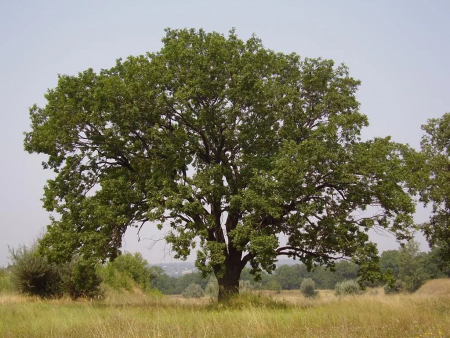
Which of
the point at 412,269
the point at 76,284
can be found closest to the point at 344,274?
the point at 412,269

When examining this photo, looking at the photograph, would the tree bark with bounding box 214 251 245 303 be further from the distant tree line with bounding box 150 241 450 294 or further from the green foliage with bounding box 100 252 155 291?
the green foliage with bounding box 100 252 155 291

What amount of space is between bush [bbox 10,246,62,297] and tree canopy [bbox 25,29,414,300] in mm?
6564

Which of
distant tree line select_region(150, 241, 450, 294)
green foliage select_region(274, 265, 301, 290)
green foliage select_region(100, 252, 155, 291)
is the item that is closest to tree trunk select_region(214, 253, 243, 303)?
distant tree line select_region(150, 241, 450, 294)

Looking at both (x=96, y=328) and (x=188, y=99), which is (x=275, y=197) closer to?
(x=188, y=99)

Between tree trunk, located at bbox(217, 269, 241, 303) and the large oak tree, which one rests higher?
the large oak tree

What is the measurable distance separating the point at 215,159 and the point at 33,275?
522 inches

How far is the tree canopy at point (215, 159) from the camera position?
15.3 metres

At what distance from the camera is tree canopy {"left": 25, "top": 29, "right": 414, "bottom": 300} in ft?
50.1

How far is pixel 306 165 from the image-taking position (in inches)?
579

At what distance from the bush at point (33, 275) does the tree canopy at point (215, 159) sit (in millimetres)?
6564

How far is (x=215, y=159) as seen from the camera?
1803cm

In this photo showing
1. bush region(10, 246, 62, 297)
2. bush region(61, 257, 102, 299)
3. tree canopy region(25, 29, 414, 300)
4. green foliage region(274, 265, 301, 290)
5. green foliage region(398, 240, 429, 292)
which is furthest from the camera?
green foliage region(274, 265, 301, 290)

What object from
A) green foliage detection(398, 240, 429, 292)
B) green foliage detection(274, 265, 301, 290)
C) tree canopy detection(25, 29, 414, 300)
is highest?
tree canopy detection(25, 29, 414, 300)

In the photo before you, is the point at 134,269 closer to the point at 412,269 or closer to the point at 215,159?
the point at 215,159
